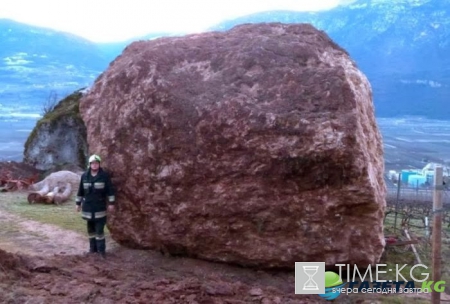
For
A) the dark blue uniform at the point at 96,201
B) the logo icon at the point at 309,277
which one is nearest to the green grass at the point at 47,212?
the dark blue uniform at the point at 96,201

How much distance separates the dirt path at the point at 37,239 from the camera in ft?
25.0

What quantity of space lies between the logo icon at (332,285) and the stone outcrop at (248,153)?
0.22 metres

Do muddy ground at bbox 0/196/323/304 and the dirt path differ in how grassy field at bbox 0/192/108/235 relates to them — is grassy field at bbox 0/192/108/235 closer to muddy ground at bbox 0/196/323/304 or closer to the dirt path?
the dirt path

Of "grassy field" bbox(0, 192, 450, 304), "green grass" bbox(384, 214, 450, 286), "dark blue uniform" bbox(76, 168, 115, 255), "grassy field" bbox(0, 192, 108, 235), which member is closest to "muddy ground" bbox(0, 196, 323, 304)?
"dark blue uniform" bbox(76, 168, 115, 255)

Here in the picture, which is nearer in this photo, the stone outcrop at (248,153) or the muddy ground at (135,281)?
the muddy ground at (135,281)

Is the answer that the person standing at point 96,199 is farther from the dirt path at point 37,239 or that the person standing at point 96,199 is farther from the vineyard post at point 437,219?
the vineyard post at point 437,219

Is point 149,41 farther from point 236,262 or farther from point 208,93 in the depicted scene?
point 236,262

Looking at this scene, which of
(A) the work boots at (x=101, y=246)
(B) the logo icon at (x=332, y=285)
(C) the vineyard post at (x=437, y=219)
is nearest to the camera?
(C) the vineyard post at (x=437, y=219)

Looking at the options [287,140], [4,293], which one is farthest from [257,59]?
[4,293]

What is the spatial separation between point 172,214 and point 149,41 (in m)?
2.56

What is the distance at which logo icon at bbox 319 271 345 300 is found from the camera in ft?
18.8

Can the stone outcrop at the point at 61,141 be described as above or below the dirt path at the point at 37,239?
above

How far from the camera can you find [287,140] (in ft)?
19.6

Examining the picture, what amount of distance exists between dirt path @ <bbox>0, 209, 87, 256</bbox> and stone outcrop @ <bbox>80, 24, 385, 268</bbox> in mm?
1067
